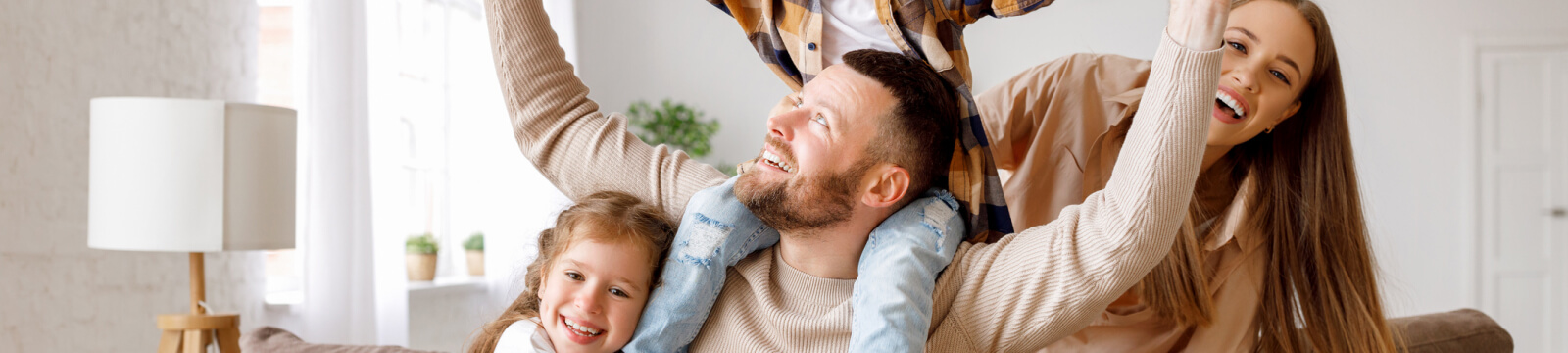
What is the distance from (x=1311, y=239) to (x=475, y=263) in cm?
402

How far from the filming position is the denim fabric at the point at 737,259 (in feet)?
4.17

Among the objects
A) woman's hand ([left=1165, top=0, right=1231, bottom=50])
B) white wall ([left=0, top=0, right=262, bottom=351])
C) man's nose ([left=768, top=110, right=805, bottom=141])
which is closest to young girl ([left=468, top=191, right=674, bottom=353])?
A: man's nose ([left=768, top=110, right=805, bottom=141])

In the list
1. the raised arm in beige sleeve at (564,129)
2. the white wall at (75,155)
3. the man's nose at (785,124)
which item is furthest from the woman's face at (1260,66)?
the white wall at (75,155)

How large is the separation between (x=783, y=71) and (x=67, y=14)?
2.05 m

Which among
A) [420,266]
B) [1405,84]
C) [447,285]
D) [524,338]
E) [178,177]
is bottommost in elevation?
[447,285]

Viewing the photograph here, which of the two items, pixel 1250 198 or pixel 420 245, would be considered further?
pixel 420 245

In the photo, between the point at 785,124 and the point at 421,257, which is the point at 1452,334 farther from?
the point at 421,257

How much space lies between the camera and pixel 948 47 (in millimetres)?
1594

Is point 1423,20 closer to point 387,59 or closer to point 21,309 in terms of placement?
point 387,59


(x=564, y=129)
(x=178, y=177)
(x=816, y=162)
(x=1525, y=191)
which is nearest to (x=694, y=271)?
(x=816, y=162)

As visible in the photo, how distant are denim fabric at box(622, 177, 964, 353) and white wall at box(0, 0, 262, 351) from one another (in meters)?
2.02

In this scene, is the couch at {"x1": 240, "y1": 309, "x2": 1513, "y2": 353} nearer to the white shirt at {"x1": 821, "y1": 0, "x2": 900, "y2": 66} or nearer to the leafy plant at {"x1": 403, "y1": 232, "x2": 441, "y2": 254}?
the white shirt at {"x1": 821, "y1": 0, "x2": 900, "y2": 66}

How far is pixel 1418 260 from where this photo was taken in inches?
220

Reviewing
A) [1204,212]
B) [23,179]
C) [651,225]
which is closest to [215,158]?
[23,179]
